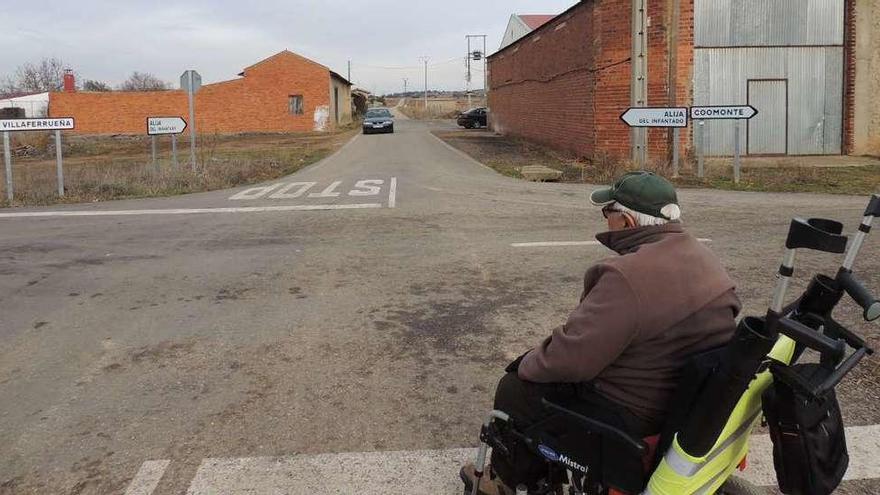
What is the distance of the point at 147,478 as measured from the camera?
11.4ft

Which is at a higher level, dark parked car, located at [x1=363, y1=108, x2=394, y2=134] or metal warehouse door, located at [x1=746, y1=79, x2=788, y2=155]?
dark parked car, located at [x1=363, y1=108, x2=394, y2=134]

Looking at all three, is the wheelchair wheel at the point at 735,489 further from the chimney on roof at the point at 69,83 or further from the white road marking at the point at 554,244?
the chimney on roof at the point at 69,83

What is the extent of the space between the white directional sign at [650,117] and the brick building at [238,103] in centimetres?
3432

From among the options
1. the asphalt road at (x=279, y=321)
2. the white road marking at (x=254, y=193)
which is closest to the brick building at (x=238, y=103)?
the white road marking at (x=254, y=193)

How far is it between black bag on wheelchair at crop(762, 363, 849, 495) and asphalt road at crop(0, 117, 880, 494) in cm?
189

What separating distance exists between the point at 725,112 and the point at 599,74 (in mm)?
5094

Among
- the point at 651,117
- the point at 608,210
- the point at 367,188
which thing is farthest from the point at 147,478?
the point at 651,117

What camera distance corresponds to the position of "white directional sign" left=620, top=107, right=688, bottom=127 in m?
15.7

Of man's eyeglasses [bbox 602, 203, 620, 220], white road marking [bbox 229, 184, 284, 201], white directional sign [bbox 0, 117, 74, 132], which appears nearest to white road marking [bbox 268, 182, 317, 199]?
white road marking [bbox 229, 184, 284, 201]

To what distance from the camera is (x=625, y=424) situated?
244 centimetres

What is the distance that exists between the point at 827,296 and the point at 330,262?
6493 mm

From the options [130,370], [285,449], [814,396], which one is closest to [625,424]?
[814,396]

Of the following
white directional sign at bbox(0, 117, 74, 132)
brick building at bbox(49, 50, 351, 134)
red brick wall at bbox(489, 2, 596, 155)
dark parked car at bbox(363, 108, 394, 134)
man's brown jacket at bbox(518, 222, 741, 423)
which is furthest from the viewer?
brick building at bbox(49, 50, 351, 134)

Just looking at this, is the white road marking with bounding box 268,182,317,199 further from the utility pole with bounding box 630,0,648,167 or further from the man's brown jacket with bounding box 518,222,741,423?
the man's brown jacket with bounding box 518,222,741,423
